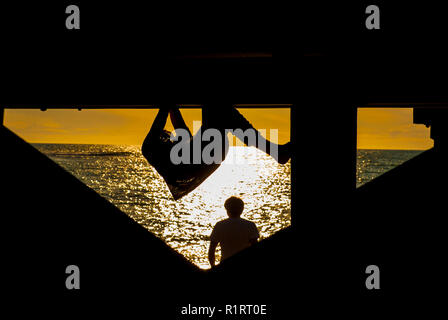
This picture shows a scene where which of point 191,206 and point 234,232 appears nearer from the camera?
point 234,232

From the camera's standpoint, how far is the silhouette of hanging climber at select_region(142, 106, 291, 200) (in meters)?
2.12

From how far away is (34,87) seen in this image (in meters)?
2.33

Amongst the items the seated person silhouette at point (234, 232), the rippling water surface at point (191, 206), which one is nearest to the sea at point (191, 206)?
the rippling water surface at point (191, 206)

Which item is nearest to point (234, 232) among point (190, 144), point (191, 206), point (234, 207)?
point (234, 207)

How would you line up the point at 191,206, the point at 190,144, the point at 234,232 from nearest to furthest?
the point at 190,144 → the point at 234,232 → the point at 191,206

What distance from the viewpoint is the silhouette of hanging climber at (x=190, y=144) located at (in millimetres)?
2121

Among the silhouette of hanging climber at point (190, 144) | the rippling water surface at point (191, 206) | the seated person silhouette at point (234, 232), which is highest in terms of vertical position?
the rippling water surface at point (191, 206)

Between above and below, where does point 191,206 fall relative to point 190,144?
above

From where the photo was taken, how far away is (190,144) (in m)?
2.33

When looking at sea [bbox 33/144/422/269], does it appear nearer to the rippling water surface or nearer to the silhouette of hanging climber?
the rippling water surface

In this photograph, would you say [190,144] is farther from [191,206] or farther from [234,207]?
[191,206]

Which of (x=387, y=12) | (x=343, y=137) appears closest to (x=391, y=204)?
(x=343, y=137)

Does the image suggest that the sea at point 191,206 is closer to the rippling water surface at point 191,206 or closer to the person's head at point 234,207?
the rippling water surface at point 191,206
